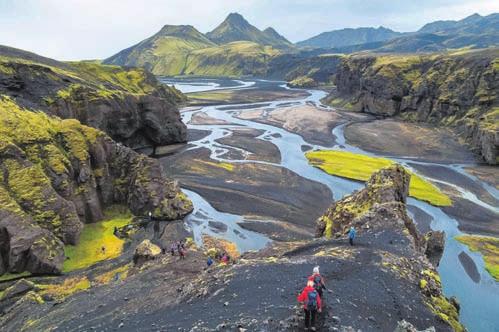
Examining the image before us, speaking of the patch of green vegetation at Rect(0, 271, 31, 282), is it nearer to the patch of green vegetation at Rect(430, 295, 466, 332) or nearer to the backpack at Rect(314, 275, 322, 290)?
the backpack at Rect(314, 275, 322, 290)

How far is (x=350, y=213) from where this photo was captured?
55188 mm

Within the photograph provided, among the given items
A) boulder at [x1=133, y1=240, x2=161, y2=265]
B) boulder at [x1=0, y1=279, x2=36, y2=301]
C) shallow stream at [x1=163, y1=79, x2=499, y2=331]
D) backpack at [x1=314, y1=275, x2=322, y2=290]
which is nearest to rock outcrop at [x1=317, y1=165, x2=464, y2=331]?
shallow stream at [x1=163, y1=79, x2=499, y2=331]

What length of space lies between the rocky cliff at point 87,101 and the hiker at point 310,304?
86449 millimetres

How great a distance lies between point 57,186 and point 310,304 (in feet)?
189

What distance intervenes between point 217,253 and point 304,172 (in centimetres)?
5965

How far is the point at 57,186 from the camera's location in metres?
70.2

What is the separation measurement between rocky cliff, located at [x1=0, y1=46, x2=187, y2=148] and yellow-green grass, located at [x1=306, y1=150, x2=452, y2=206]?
5274 centimetres

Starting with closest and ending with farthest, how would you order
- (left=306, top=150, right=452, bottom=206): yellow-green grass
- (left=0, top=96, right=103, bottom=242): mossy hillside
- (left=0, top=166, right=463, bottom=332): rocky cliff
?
(left=0, top=166, right=463, bottom=332): rocky cliff → (left=0, top=96, right=103, bottom=242): mossy hillside → (left=306, top=150, right=452, bottom=206): yellow-green grass

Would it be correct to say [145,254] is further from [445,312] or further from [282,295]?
[445,312]

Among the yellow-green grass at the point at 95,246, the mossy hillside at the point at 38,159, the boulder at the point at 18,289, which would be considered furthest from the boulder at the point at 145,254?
the mossy hillside at the point at 38,159

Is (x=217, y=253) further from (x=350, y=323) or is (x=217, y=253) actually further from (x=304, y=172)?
(x=304, y=172)

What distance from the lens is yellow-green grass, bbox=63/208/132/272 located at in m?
61.5

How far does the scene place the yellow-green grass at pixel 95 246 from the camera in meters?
61.5

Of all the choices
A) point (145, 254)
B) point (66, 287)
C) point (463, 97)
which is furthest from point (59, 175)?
point (463, 97)
